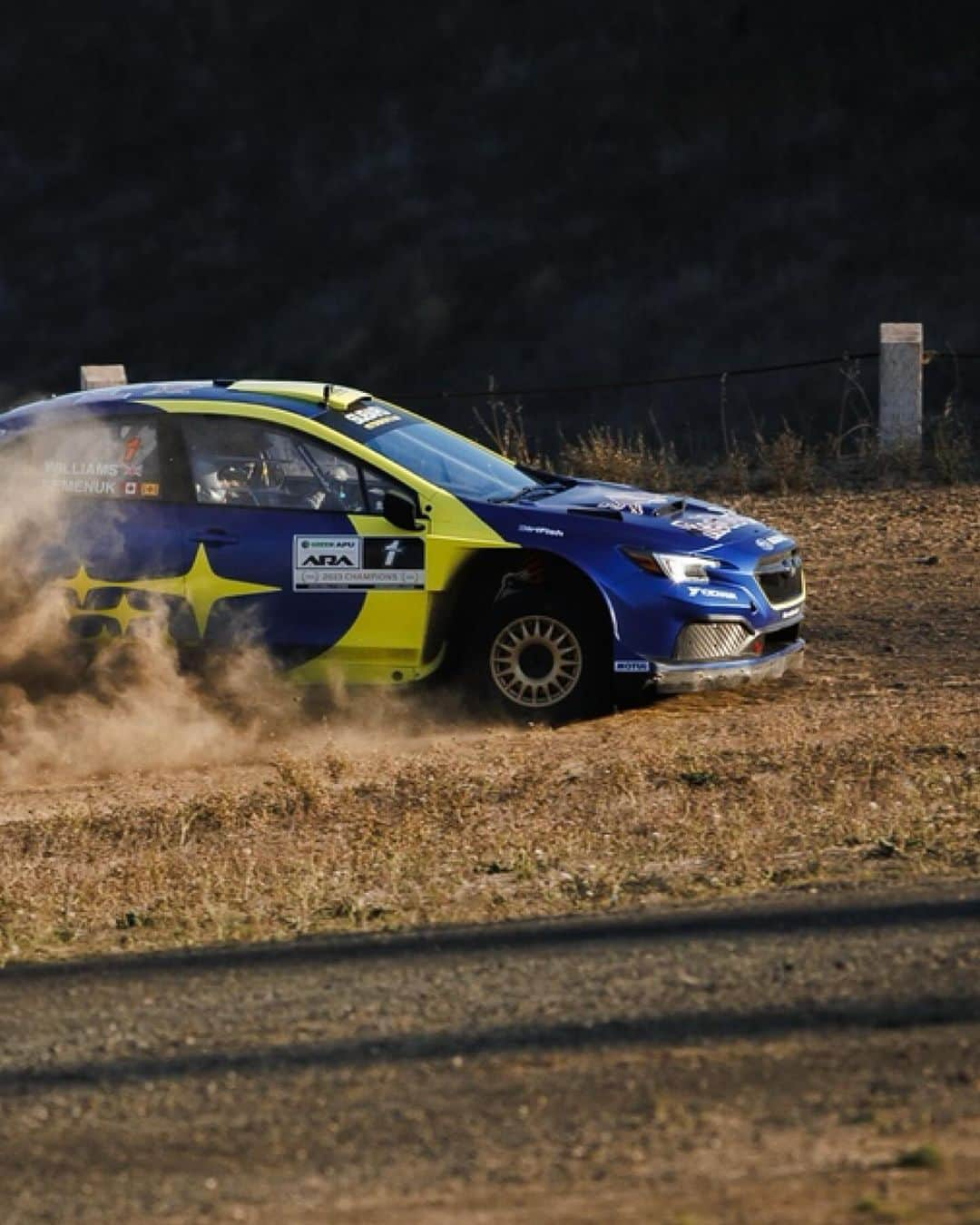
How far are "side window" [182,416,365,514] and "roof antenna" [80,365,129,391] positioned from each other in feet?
24.5

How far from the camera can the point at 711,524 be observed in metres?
10.9

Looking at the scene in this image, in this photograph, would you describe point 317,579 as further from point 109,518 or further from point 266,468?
point 109,518

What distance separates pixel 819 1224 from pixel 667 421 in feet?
76.4

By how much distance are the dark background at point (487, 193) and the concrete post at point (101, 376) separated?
10.3m

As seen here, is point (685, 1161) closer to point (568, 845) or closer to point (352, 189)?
point (568, 845)

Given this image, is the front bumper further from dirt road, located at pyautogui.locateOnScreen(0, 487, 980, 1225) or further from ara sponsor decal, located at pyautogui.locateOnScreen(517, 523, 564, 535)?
ara sponsor decal, located at pyautogui.locateOnScreen(517, 523, 564, 535)

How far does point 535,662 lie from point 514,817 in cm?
158

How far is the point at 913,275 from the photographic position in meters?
32.6

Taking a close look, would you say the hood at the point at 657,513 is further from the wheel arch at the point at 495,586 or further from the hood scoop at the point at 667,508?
the wheel arch at the point at 495,586

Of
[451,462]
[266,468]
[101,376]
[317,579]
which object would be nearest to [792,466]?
[101,376]

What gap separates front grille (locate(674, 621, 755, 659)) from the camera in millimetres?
10328

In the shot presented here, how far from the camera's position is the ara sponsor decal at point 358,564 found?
1036cm

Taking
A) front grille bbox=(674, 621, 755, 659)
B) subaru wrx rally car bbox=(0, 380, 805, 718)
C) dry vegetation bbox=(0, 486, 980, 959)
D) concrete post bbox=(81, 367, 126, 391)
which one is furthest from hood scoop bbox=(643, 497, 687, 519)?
concrete post bbox=(81, 367, 126, 391)

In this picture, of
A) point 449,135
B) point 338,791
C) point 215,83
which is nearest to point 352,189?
point 449,135
